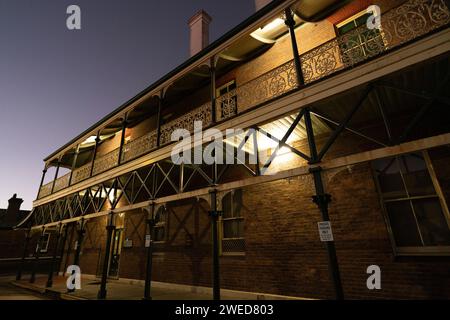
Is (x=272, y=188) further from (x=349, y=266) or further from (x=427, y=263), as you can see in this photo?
(x=427, y=263)

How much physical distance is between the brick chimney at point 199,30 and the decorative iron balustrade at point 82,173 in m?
7.89

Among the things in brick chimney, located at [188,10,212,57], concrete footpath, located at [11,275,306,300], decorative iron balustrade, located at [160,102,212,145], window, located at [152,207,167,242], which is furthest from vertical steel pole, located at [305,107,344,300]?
brick chimney, located at [188,10,212,57]

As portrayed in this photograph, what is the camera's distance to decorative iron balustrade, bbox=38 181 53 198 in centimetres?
1458

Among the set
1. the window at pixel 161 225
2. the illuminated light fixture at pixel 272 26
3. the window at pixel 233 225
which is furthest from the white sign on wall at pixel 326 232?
the window at pixel 161 225

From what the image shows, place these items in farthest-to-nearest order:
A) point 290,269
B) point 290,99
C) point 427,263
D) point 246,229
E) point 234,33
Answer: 1. point 246,229
2. point 234,33
3. point 290,269
4. point 290,99
5. point 427,263

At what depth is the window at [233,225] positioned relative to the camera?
8128mm

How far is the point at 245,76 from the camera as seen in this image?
384 inches

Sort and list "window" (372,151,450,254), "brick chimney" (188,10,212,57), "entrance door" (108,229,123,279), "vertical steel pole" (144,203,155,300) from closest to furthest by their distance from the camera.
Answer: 1. "window" (372,151,450,254)
2. "vertical steel pole" (144,203,155,300)
3. "brick chimney" (188,10,212,57)
4. "entrance door" (108,229,123,279)

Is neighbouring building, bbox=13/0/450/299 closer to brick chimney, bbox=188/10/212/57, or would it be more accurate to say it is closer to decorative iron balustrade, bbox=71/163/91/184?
decorative iron balustrade, bbox=71/163/91/184

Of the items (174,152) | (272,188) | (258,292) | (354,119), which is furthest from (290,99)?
(258,292)

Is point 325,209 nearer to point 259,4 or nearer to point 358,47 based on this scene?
point 358,47

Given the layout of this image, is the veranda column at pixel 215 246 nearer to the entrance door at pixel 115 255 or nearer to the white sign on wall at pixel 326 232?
the white sign on wall at pixel 326 232

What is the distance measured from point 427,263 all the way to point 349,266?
1524 mm

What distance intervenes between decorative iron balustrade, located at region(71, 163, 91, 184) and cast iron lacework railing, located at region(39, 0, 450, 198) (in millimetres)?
886
